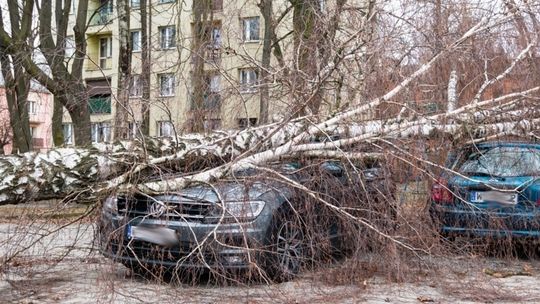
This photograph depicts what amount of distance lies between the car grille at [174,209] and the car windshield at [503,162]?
8.72ft

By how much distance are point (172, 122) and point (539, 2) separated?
14.4ft

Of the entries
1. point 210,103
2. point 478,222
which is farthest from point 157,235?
point 478,222

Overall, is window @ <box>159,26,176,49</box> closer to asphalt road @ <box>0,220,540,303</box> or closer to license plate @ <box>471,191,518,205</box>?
asphalt road @ <box>0,220,540,303</box>

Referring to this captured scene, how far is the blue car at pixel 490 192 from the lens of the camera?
19.3 ft

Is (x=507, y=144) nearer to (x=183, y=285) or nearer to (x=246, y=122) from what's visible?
(x=246, y=122)

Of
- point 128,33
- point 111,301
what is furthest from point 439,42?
point 128,33

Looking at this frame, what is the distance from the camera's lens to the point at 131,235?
5.23 meters

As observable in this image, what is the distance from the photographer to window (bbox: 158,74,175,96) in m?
6.27

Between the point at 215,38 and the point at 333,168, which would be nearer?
the point at 333,168

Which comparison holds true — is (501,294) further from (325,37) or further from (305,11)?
(305,11)

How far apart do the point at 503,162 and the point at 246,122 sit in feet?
8.80

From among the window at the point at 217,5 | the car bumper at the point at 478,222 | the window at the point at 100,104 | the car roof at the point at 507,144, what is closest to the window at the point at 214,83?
the window at the point at 100,104

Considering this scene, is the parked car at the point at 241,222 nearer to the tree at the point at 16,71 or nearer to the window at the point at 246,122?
the window at the point at 246,122

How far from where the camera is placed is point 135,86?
6.00 metres
